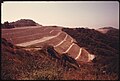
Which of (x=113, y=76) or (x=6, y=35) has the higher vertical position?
(x=6, y=35)

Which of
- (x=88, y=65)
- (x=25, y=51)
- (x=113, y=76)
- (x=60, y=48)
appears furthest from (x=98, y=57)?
(x=25, y=51)

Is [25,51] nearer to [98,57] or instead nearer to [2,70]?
A: [2,70]

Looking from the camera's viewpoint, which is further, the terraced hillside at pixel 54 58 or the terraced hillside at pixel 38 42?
the terraced hillside at pixel 38 42

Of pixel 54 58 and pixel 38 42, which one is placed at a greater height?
pixel 38 42

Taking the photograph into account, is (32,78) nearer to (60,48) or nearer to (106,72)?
(106,72)

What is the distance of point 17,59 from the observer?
9109 mm

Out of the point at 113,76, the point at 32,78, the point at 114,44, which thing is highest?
the point at 32,78

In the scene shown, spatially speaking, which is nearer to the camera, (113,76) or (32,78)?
(32,78)

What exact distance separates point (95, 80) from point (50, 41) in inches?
169

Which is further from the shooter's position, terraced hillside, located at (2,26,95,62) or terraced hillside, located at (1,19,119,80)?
terraced hillside, located at (2,26,95,62)

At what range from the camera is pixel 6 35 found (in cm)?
1057

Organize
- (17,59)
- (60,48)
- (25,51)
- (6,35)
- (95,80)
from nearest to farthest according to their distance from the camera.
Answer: (95,80), (17,59), (25,51), (6,35), (60,48)

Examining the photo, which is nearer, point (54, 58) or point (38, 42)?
point (54, 58)

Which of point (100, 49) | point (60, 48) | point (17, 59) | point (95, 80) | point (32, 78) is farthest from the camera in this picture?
point (100, 49)
